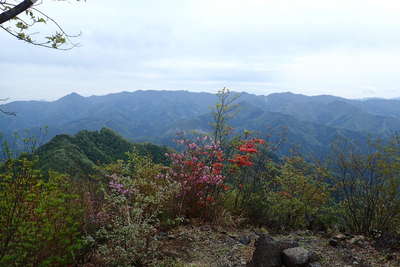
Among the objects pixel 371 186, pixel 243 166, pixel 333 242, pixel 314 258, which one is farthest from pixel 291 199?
pixel 314 258

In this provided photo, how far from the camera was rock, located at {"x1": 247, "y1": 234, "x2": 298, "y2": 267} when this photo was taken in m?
3.97

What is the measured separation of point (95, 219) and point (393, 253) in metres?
4.65

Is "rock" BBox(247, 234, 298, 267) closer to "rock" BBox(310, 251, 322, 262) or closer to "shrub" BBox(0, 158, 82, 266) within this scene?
"rock" BBox(310, 251, 322, 262)

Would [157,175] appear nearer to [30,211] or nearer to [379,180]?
[30,211]

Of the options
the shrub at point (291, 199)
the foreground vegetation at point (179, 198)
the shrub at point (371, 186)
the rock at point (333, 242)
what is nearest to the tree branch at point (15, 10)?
the foreground vegetation at point (179, 198)

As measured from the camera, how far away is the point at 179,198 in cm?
575

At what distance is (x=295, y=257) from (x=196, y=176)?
2.28 metres

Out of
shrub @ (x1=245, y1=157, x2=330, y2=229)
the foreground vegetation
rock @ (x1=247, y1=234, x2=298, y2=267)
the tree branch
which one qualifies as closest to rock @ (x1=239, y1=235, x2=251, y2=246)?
the foreground vegetation

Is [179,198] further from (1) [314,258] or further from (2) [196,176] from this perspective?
(1) [314,258]

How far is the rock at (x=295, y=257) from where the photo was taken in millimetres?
3979

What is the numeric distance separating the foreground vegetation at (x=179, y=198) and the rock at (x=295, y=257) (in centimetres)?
157

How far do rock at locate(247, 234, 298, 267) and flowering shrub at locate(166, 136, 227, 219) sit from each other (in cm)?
169

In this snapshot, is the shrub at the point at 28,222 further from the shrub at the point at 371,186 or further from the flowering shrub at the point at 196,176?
the shrub at the point at 371,186

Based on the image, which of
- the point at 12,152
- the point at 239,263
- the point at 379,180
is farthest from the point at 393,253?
the point at 12,152
